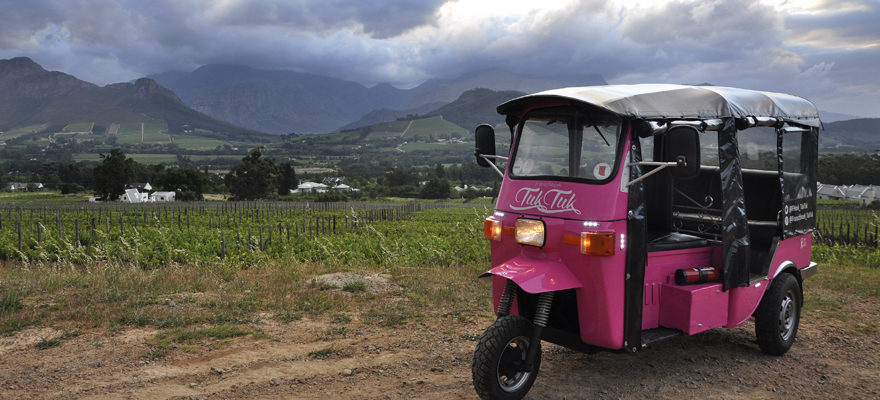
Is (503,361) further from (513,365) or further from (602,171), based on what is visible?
(602,171)

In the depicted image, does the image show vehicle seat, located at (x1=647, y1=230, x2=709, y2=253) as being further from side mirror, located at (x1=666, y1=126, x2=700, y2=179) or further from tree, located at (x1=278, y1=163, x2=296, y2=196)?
tree, located at (x1=278, y1=163, x2=296, y2=196)

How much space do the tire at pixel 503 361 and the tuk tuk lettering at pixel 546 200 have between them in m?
0.95

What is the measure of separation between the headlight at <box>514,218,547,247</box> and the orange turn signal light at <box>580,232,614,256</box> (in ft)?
1.25

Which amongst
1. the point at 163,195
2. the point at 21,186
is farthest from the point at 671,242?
the point at 21,186

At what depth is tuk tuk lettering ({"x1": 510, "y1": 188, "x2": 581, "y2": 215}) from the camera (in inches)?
174

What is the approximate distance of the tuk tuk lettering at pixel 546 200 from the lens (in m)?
4.41

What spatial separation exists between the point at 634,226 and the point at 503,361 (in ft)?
4.93

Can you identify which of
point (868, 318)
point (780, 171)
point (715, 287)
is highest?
point (780, 171)

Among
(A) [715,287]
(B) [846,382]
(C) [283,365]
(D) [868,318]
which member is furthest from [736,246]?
(C) [283,365]

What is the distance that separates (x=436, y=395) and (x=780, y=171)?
4.35 m

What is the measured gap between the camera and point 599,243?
4.19 meters

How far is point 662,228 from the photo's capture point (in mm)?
6199

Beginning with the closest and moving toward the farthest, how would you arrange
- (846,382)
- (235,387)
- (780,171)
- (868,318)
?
1. (235,387)
2. (846,382)
3. (780,171)
4. (868,318)

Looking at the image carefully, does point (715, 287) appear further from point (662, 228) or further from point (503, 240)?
point (503, 240)
